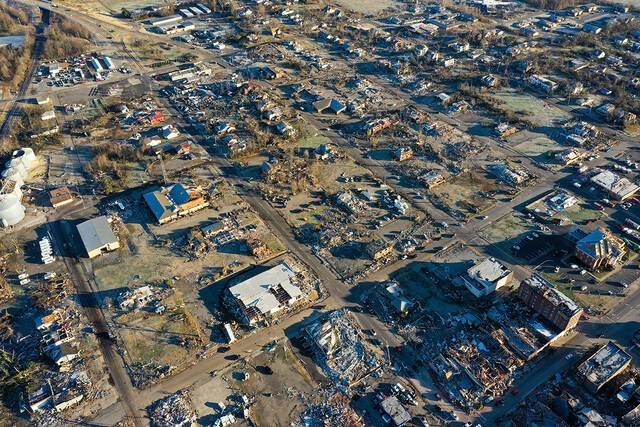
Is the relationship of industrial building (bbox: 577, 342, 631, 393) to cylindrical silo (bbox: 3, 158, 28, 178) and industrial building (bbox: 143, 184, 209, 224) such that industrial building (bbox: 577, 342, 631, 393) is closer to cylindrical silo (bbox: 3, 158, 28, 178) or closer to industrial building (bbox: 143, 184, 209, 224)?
industrial building (bbox: 143, 184, 209, 224)

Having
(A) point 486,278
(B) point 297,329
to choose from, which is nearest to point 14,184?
(B) point 297,329

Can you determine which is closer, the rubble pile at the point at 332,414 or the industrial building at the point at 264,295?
the rubble pile at the point at 332,414

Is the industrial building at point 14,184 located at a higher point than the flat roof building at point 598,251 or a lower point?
A: lower

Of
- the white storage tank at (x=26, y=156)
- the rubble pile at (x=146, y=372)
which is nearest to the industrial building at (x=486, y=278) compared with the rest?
the rubble pile at (x=146, y=372)

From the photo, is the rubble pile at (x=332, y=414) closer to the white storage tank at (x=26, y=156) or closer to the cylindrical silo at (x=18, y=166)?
the cylindrical silo at (x=18, y=166)

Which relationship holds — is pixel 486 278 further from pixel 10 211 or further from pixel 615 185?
pixel 10 211

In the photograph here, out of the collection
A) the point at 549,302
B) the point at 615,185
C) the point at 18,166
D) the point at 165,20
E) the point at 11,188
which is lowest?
the point at 11,188

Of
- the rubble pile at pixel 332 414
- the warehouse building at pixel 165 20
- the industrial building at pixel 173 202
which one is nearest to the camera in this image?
the rubble pile at pixel 332 414

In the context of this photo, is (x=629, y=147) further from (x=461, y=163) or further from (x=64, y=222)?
(x=64, y=222)
